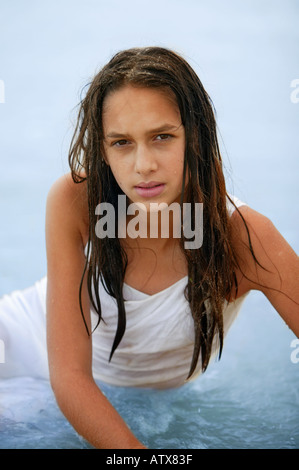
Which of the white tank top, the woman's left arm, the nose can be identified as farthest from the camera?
the white tank top

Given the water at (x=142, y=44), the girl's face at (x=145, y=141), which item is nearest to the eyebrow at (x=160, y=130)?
the girl's face at (x=145, y=141)

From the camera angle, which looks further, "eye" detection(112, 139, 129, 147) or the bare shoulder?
the bare shoulder

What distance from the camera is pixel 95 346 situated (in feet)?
5.47

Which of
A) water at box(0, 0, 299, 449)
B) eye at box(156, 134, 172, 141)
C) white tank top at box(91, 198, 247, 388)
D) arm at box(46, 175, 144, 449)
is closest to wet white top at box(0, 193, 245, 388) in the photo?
white tank top at box(91, 198, 247, 388)

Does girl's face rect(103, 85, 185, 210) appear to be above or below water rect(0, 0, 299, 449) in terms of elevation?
below

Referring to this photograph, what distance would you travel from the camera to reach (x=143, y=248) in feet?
4.94

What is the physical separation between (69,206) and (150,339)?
14.9 inches

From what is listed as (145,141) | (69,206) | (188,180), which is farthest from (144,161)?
(69,206)

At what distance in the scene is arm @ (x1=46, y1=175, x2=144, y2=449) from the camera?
122 cm

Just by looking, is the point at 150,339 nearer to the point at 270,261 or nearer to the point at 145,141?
the point at 270,261

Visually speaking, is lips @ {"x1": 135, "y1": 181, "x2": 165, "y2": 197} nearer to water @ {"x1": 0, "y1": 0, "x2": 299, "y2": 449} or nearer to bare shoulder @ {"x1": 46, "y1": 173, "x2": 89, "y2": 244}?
bare shoulder @ {"x1": 46, "y1": 173, "x2": 89, "y2": 244}

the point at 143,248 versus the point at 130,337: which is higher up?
the point at 143,248
